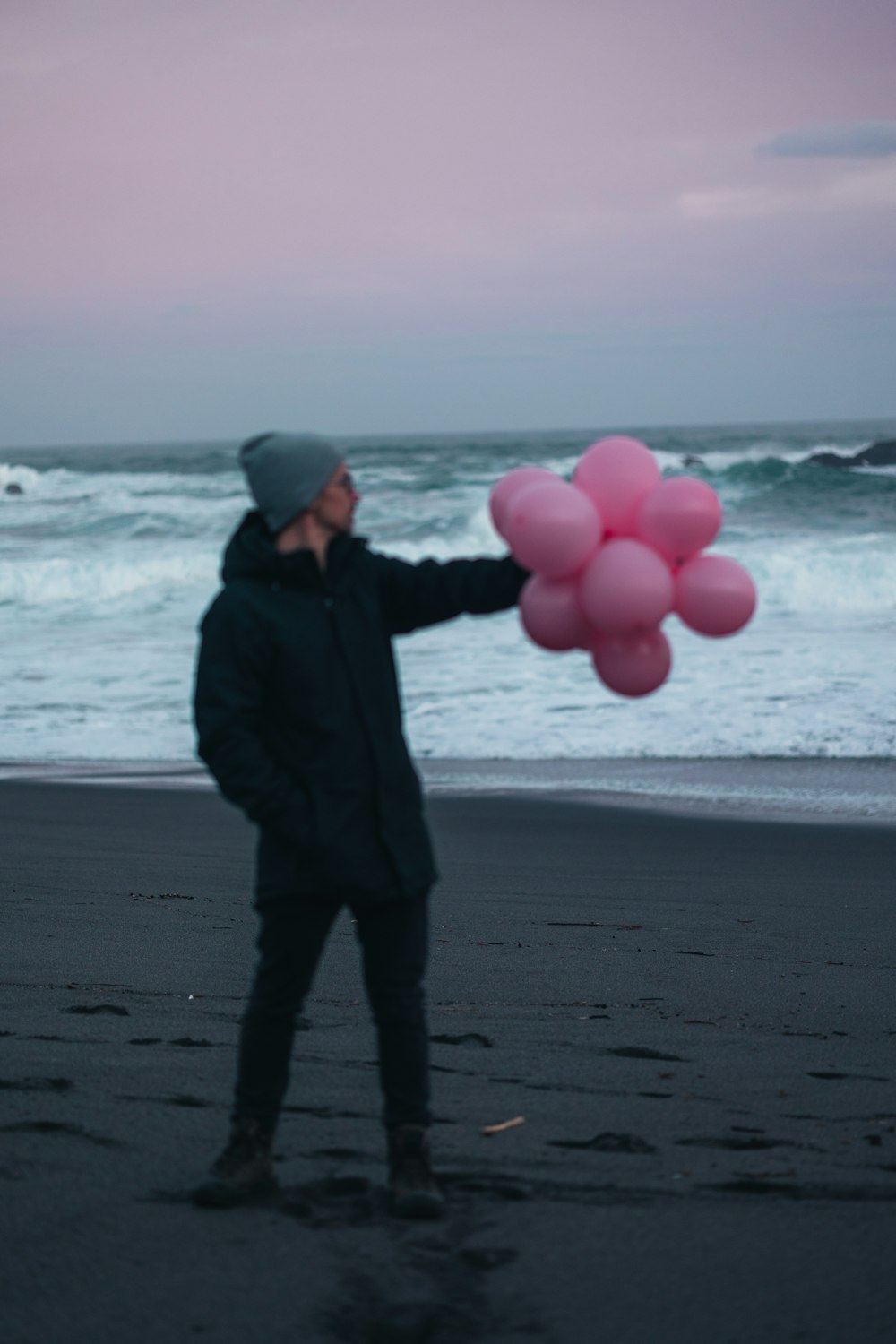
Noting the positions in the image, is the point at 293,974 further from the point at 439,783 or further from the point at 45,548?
the point at 45,548

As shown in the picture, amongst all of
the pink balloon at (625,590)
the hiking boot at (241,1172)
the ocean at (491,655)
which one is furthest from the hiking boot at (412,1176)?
the ocean at (491,655)

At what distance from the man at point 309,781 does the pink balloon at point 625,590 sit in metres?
0.47

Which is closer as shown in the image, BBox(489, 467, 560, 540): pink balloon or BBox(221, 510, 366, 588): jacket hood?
BBox(221, 510, 366, 588): jacket hood

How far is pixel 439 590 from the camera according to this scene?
2.95m

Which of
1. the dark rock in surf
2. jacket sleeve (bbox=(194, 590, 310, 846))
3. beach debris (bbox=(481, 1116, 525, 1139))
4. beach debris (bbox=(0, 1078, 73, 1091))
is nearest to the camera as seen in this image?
jacket sleeve (bbox=(194, 590, 310, 846))

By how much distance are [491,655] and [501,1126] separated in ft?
34.5

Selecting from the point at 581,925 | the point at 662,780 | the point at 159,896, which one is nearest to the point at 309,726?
the point at 581,925

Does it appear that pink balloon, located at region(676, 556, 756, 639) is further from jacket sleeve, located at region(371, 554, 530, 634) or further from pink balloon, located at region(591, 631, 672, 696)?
jacket sleeve, located at region(371, 554, 530, 634)

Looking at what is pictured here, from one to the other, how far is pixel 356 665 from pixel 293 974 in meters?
0.66

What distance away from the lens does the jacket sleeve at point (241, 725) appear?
274 centimetres

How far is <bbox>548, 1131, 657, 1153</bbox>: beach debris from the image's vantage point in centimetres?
311

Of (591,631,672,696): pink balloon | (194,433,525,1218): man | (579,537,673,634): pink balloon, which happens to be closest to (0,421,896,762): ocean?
(591,631,672,696): pink balloon

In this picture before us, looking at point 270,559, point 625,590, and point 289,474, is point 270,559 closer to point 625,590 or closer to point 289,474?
point 289,474

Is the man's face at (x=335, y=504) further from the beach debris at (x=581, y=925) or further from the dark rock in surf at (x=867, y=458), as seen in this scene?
the dark rock in surf at (x=867, y=458)
